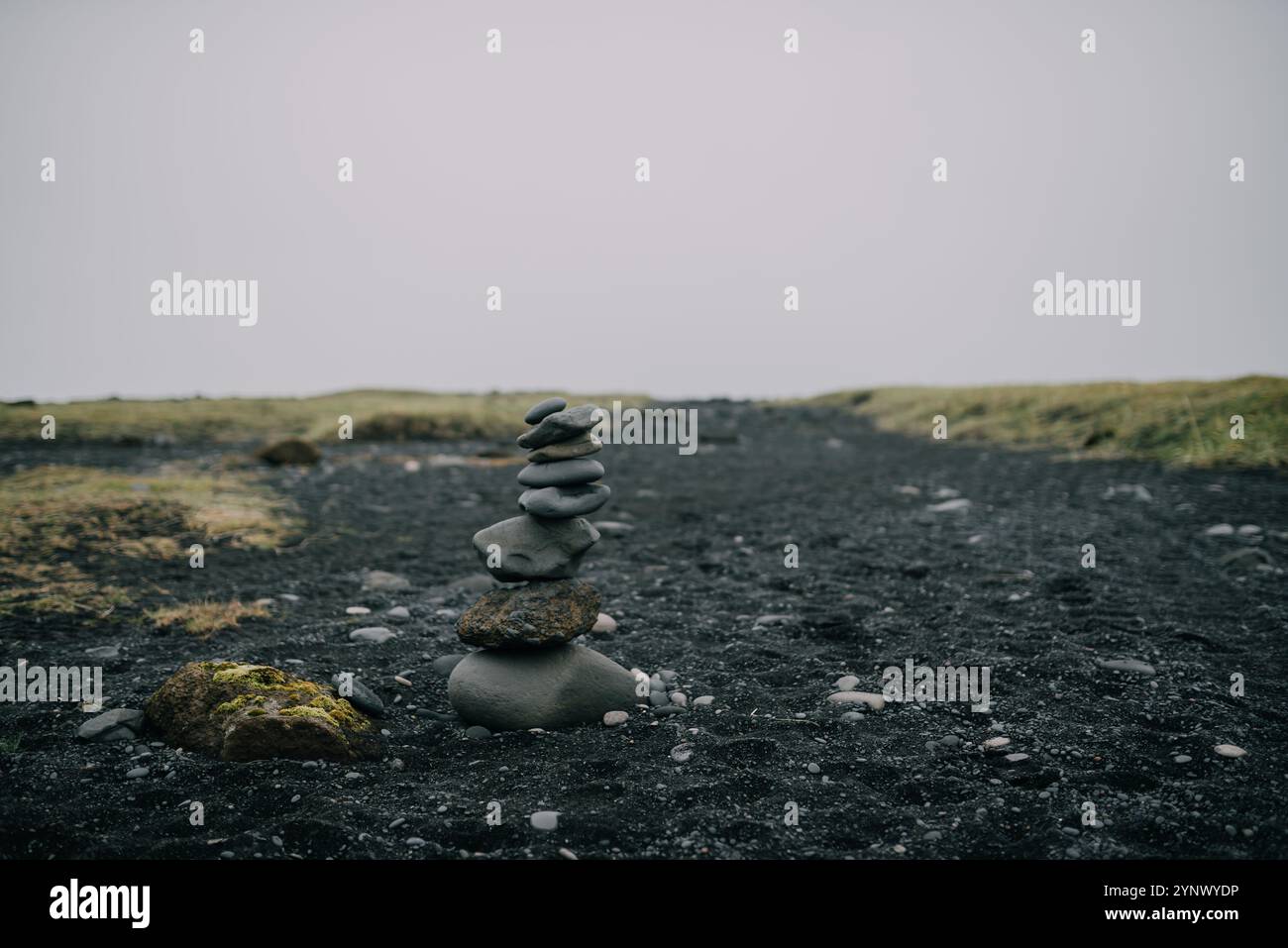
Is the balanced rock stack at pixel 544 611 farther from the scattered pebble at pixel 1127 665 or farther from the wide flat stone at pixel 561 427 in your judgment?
the scattered pebble at pixel 1127 665

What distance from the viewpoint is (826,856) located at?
3645mm

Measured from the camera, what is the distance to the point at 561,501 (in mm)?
5453

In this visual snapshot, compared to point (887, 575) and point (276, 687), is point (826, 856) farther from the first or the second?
point (887, 575)

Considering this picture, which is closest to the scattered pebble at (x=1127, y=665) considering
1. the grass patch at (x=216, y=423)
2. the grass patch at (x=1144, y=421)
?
the grass patch at (x=1144, y=421)

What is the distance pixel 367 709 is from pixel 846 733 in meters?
2.79

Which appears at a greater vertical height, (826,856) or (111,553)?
(111,553)

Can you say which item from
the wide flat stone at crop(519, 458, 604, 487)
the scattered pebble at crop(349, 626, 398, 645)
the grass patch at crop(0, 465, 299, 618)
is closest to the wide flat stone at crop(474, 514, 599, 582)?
the wide flat stone at crop(519, 458, 604, 487)

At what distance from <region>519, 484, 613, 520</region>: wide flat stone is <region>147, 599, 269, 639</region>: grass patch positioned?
116 inches

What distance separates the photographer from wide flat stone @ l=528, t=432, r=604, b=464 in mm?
5527

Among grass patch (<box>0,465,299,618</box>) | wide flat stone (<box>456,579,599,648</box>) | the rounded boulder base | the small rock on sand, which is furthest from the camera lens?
grass patch (<box>0,465,299,618</box>)

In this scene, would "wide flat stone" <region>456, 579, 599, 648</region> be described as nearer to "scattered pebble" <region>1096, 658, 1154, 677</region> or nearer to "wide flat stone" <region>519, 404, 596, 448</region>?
"wide flat stone" <region>519, 404, 596, 448</region>

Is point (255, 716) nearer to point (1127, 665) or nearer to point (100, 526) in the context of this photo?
point (1127, 665)
